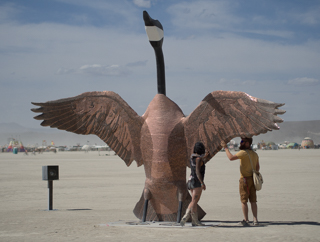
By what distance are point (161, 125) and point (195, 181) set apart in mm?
1448

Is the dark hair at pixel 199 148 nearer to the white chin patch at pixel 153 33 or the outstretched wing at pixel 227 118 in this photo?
the outstretched wing at pixel 227 118

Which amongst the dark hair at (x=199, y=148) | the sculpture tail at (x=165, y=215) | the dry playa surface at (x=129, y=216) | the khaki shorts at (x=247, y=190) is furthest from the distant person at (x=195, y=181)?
the khaki shorts at (x=247, y=190)

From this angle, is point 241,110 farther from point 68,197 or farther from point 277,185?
point 277,185

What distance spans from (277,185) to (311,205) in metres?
5.96

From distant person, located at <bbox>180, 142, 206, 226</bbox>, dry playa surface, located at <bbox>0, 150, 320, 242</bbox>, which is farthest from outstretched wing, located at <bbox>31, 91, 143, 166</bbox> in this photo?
dry playa surface, located at <bbox>0, 150, 320, 242</bbox>

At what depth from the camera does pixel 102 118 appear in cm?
979

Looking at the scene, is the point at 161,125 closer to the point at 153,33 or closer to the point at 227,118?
the point at 227,118

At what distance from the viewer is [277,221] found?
9484mm

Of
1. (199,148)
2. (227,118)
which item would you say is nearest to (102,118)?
(199,148)

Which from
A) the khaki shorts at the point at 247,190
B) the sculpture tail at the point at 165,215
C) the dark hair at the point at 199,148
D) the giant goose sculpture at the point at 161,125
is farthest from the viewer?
the sculpture tail at the point at 165,215

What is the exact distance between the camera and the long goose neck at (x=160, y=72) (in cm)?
987

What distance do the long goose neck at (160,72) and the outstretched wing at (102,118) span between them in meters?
0.81

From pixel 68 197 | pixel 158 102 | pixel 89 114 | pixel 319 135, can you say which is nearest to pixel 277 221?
pixel 158 102

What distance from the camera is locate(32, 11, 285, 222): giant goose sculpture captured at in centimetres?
889
